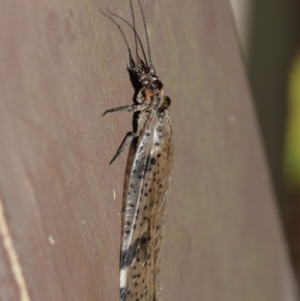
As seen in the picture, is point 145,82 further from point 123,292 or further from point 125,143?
point 123,292

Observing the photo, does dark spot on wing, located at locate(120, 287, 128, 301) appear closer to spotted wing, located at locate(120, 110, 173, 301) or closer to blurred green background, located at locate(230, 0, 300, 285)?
spotted wing, located at locate(120, 110, 173, 301)

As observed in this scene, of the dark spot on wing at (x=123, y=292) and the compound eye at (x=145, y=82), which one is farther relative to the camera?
the compound eye at (x=145, y=82)

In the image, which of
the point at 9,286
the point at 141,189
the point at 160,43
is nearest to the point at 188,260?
the point at 141,189

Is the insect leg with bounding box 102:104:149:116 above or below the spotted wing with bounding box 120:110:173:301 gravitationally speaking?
above

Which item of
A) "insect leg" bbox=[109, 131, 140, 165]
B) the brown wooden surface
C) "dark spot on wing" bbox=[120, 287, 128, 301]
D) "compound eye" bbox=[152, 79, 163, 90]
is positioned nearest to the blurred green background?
the brown wooden surface

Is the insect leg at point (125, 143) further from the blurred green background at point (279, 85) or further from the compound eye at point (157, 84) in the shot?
the blurred green background at point (279, 85)

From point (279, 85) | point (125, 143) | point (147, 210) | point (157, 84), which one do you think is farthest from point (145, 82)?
Result: point (279, 85)

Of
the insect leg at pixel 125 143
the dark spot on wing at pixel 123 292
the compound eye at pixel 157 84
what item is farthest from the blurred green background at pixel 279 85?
the dark spot on wing at pixel 123 292
